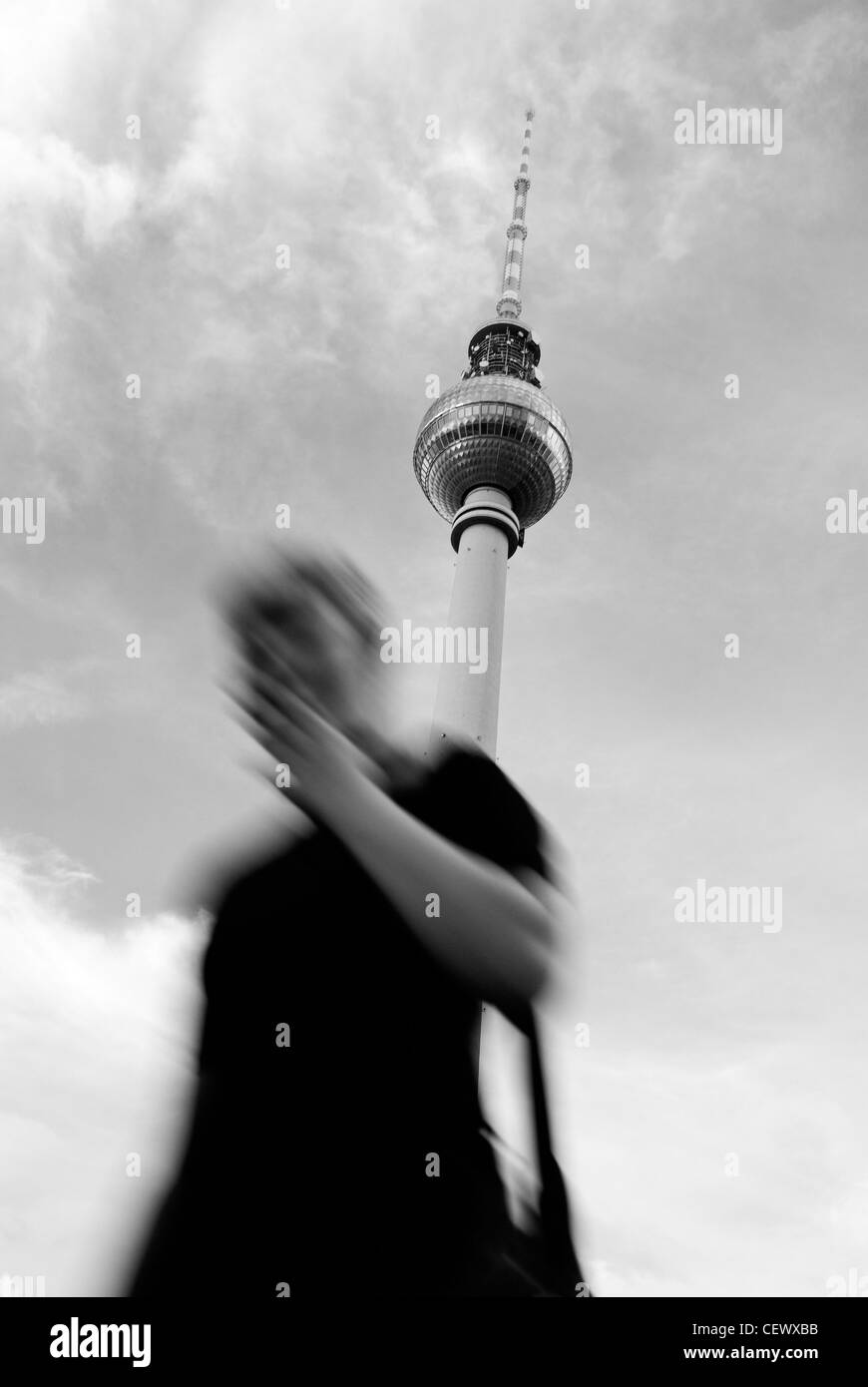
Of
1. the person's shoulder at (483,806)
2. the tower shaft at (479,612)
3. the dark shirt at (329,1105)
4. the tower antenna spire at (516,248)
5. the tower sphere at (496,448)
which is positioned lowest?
the dark shirt at (329,1105)

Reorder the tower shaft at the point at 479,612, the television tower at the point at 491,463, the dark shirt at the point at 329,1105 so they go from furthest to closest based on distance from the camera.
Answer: the television tower at the point at 491,463 → the tower shaft at the point at 479,612 → the dark shirt at the point at 329,1105

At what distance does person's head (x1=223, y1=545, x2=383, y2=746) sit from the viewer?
19.0ft

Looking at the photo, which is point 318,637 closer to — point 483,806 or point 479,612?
point 483,806

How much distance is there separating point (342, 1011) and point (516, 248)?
60292 mm

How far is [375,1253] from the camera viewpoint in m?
6.18

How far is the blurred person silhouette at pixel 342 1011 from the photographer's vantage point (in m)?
5.66

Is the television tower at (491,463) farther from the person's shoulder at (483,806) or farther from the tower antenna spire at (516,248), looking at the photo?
the person's shoulder at (483,806)

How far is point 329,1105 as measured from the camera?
600 cm

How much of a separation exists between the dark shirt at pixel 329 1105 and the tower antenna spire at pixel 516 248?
182 ft

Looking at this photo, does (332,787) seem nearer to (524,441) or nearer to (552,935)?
(552,935)

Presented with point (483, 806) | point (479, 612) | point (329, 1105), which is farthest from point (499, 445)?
point (329, 1105)

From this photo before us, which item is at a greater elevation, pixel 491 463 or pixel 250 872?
pixel 491 463

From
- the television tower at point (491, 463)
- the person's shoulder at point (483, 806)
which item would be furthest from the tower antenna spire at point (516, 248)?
the person's shoulder at point (483, 806)
